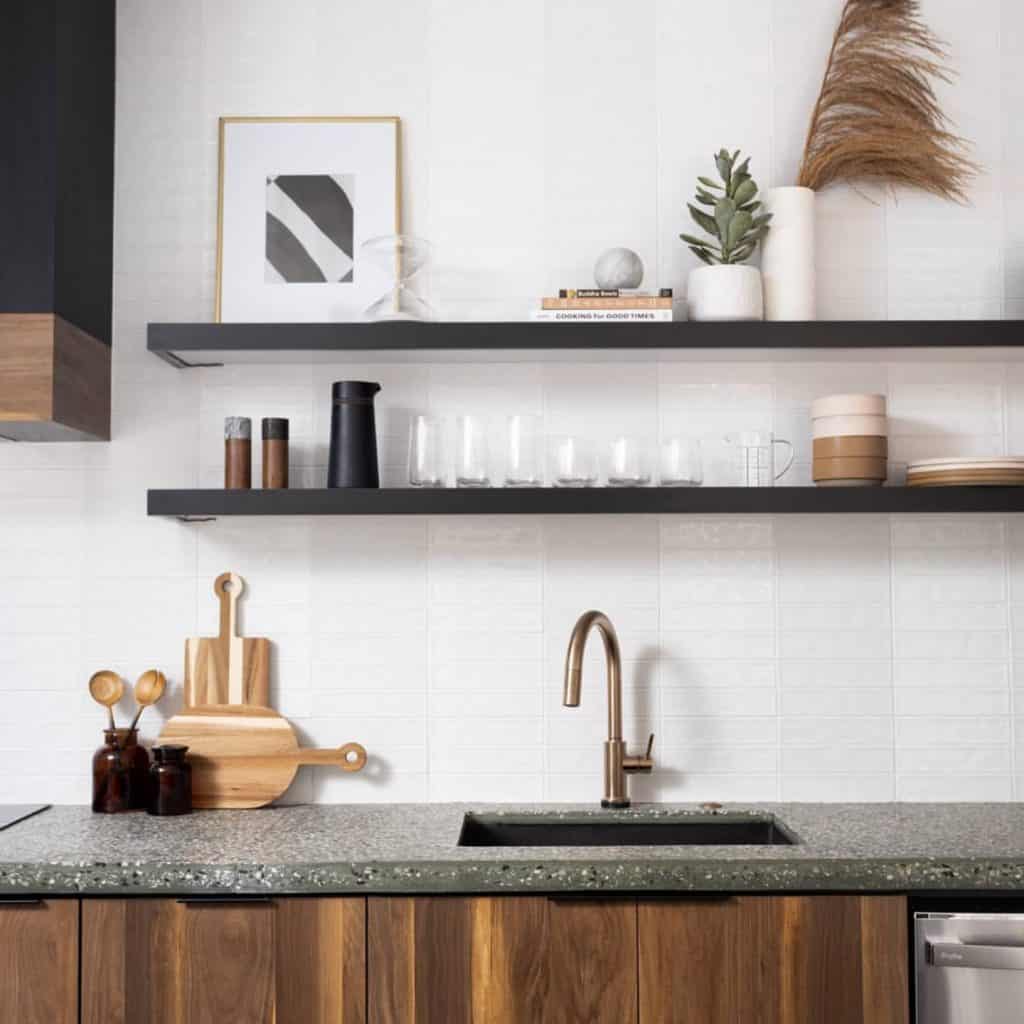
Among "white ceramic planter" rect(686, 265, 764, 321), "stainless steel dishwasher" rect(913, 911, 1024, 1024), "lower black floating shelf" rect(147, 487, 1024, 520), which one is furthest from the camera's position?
"white ceramic planter" rect(686, 265, 764, 321)

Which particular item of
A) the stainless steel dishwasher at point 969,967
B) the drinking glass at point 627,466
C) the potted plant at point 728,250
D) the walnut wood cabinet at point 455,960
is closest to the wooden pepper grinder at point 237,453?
the drinking glass at point 627,466

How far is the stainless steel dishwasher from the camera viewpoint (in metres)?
A: 1.90

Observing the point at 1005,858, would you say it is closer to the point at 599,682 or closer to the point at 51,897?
the point at 599,682

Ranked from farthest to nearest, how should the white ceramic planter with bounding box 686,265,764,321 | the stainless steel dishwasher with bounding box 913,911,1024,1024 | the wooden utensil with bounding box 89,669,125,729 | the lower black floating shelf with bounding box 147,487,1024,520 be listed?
the wooden utensil with bounding box 89,669,125,729
the white ceramic planter with bounding box 686,265,764,321
the lower black floating shelf with bounding box 147,487,1024,520
the stainless steel dishwasher with bounding box 913,911,1024,1024

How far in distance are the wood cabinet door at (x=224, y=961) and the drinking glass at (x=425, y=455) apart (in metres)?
0.87

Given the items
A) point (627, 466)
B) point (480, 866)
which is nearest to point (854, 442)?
point (627, 466)

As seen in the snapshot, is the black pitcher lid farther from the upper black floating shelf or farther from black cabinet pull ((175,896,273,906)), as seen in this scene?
black cabinet pull ((175,896,273,906))

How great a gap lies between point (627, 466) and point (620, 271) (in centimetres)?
41

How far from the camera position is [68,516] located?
8.41 feet

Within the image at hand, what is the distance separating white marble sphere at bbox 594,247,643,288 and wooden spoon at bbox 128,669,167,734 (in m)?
1.28

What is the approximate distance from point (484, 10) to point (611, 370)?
87 cm

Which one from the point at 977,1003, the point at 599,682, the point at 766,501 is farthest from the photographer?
the point at 599,682

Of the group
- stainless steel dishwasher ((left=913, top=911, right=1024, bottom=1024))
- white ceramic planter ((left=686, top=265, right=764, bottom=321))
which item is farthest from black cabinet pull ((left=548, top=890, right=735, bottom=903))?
white ceramic planter ((left=686, top=265, right=764, bottom=321))

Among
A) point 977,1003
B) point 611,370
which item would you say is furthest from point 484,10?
point 977,1003
